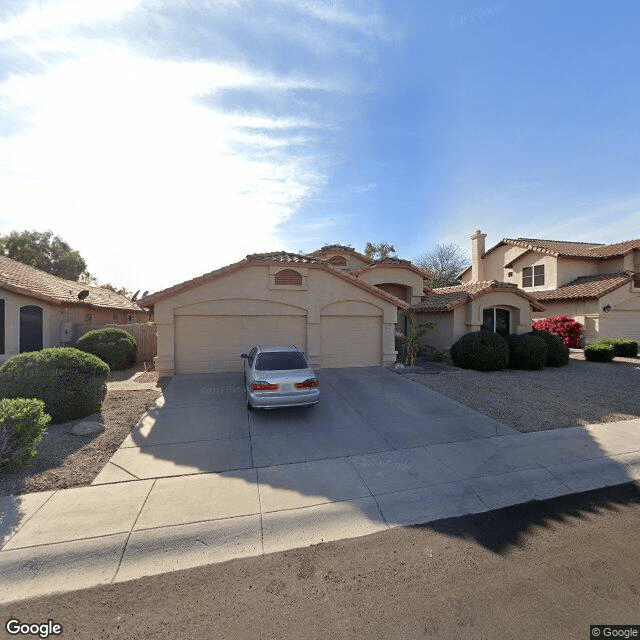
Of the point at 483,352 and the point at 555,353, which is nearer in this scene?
the point at 483,352

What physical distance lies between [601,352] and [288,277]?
15.9 metres

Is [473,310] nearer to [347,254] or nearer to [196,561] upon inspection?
[347,254]

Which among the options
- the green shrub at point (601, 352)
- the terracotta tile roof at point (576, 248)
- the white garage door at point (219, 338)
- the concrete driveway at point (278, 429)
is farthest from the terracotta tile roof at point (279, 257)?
the terracotta tile roof at point (576, 248)

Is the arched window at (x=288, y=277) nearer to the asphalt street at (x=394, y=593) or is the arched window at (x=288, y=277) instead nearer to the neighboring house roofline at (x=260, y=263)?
the neighboring house roofline at (x=260, y=263)

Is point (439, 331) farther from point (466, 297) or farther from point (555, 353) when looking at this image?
point (555, 353)

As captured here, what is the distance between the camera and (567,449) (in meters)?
6.22

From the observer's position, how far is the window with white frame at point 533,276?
79.3ft

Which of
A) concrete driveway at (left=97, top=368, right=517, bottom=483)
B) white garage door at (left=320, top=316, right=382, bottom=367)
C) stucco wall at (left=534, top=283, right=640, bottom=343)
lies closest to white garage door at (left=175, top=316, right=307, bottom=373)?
white garage door at (left=320, top=316, right=382, bottom=367)

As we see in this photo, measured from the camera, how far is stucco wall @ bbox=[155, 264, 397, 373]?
12.1 meters

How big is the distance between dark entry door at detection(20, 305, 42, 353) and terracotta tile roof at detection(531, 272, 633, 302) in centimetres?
2877

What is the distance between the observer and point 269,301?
509 inches

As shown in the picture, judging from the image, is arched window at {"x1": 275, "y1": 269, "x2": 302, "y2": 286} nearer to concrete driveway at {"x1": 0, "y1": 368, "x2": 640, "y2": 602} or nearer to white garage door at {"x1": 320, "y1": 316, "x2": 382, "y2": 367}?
white garage door at {"x1": 320, "y1": 316, "x2": 382, "y2": 367}

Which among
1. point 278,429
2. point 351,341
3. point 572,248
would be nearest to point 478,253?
point 572,248

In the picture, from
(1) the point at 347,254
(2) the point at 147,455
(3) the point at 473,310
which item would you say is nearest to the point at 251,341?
(2) the point at 147,455
